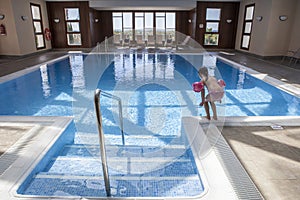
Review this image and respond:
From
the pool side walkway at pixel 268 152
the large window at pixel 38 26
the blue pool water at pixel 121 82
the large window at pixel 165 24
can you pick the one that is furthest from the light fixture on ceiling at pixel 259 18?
the large window at pixel 38 26

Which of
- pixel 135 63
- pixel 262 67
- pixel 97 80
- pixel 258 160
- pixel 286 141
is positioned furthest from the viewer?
pixel 135 63

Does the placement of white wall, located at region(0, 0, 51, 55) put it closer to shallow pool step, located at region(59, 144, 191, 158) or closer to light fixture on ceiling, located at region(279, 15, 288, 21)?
shallow pool step, located at region(59, 144, 191, 158)

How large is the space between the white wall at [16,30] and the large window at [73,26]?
2.25 metres

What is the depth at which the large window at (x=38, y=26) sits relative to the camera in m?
9.32

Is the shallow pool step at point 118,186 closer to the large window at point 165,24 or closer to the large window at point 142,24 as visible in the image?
the large window at point 142,24

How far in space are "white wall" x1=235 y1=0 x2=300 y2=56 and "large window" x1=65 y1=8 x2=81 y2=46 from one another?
7659 millimetres

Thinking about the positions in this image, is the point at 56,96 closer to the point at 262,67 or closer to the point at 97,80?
the point at 97,80

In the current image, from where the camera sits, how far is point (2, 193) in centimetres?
155

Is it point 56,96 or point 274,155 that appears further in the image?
point 56,96

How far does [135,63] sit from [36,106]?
170 inches

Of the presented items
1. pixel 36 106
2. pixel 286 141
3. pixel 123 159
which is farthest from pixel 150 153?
pixel 36 106

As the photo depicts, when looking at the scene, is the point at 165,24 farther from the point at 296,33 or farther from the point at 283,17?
the point at 296,33

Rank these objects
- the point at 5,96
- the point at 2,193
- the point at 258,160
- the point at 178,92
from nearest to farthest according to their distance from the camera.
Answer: the point at 2,193 → the point at 258,160 → the point at 5,96 → the point at 178,92

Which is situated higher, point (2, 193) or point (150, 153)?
point (2, 193)
